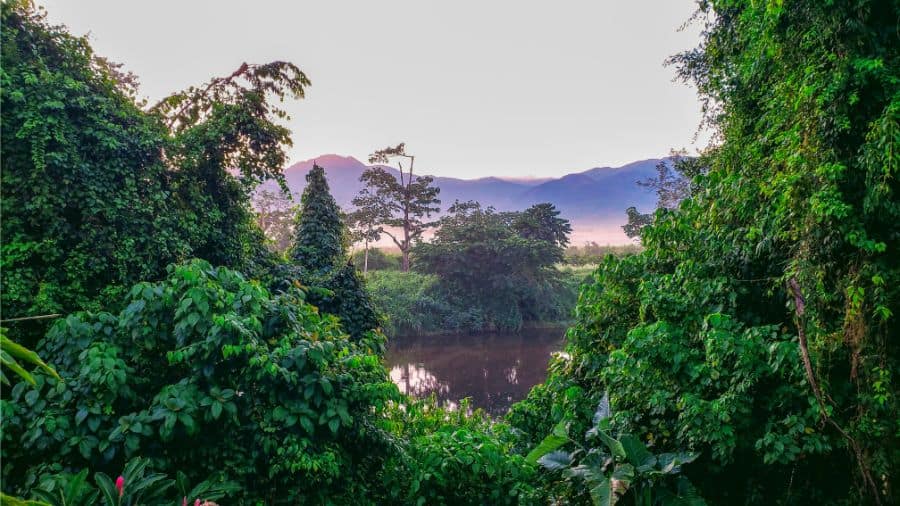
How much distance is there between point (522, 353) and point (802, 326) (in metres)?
15.4

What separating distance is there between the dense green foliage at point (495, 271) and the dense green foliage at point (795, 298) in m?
18.3

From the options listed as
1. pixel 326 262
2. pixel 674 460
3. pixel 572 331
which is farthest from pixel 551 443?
pixel 326 262

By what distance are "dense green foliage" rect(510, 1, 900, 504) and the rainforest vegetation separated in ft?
0.06

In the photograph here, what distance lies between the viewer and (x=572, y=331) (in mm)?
5051

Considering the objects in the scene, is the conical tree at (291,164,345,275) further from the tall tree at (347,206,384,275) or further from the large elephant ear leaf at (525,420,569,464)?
the tall tree at (347,206,384,275)

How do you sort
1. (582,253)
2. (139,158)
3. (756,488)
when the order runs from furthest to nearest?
(582,253) < (139,158) < (756,488)

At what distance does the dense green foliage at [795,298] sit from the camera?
2.83 m

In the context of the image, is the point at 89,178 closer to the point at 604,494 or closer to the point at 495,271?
the point at 604,494

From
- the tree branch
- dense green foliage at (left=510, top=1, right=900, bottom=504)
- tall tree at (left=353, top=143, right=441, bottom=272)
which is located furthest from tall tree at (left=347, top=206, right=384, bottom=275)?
the tree branch

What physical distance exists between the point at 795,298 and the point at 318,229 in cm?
937

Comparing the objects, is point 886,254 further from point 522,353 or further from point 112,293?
point 522,353

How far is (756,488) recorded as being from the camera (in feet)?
11.2

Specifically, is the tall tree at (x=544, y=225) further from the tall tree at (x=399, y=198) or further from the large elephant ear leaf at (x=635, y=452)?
the large elephant ear leaf at (x=635, y=452)

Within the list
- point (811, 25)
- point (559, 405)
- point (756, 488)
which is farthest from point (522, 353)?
point (811, 25)
